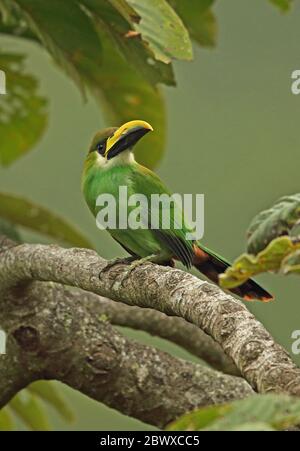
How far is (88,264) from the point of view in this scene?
2229mm

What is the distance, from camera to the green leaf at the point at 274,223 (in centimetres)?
153

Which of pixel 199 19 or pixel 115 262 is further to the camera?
pixel 199 19

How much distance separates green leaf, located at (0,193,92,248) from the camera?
3115mm

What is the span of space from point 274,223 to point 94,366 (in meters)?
1.06

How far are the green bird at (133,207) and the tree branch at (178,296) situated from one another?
35cm

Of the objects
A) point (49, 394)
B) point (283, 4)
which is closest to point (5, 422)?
point (49, 394)

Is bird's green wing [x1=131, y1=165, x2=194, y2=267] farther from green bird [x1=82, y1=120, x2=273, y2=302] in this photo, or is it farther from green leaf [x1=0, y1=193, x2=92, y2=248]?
green leaf [x1=0, y1=193, x2=92, y2=248]

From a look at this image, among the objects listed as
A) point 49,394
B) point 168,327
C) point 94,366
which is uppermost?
point 94,366

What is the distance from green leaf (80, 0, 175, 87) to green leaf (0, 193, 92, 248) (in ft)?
2.17

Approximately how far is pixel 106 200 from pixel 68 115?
9.01ft

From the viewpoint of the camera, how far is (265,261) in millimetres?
1449

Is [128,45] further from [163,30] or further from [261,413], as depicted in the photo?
[261,413]

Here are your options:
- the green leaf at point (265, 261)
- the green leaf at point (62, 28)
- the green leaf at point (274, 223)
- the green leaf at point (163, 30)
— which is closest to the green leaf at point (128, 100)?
the green leaf at point (62, 28)

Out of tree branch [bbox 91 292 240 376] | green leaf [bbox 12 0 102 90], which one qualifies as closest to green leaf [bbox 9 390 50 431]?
tree branch [bbox 91 292 240 376]
